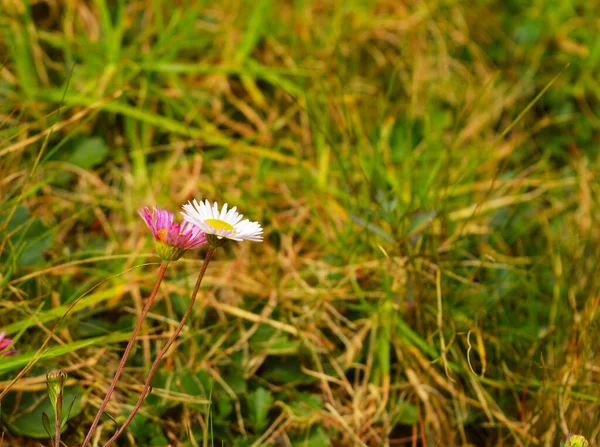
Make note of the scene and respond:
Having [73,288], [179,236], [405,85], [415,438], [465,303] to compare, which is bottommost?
[415,438]

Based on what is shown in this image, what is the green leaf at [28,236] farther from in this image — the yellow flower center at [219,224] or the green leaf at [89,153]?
the yellow flower center at [219,224]

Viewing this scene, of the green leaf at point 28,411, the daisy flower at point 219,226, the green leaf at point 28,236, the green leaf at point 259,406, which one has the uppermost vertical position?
the daisy flower at point 219,226

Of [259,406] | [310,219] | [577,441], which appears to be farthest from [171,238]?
[310,219]

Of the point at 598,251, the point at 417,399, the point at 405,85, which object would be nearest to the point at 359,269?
the point at 417,399

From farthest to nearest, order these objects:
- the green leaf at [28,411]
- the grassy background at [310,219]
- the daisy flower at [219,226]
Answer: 1. the grassy background at [310,219]
2. the green leaf at [28,411]
3. the daisy flower at [219,226]

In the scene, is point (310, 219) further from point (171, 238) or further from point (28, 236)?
point (171, 238)

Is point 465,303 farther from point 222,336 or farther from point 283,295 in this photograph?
point 222,336

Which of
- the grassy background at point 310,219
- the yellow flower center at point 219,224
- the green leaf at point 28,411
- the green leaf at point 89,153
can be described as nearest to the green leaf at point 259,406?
the grassy background at point 310,219

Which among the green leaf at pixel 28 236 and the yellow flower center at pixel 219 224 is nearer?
the yellow flower center at pixel 219 224
